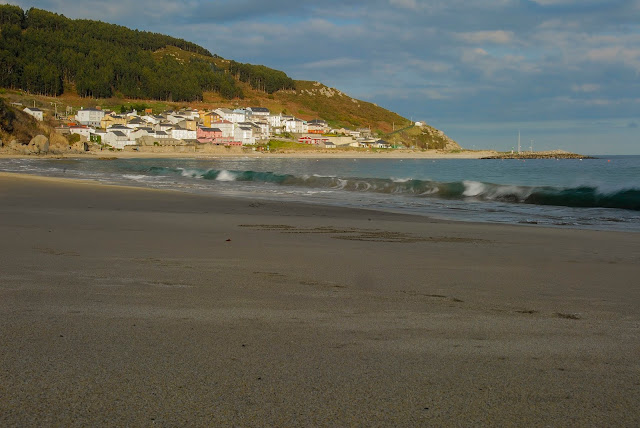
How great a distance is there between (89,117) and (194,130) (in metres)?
24.4

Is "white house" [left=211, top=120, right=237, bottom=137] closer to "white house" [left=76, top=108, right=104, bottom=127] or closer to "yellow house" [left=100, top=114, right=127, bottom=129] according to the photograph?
"yellow house" [left=100, top=114, right=127, bottom=129]

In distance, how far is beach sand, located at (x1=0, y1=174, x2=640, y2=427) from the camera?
2.50 meters

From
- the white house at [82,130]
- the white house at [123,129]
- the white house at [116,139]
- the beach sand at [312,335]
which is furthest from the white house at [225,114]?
the beach sand at [312,335]

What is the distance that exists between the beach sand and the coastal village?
3810 inches

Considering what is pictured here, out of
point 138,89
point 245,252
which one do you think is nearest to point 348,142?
point 138,89

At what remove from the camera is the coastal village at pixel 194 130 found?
112188mm

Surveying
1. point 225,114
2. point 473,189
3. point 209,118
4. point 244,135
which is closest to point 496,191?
point 473,189

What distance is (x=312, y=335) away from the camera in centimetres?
352

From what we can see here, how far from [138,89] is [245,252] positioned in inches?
7172

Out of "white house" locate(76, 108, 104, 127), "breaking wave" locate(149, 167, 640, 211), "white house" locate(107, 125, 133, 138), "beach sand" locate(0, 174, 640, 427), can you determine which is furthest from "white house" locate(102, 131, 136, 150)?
"beach sand" locate(0, 174, 640, 427)

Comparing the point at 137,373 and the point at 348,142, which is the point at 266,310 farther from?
the point at 348,142

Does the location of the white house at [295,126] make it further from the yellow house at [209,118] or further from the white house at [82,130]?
the white house at [82,130]

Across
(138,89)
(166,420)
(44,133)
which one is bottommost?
(166,420)

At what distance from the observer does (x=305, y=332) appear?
11.7 ft
